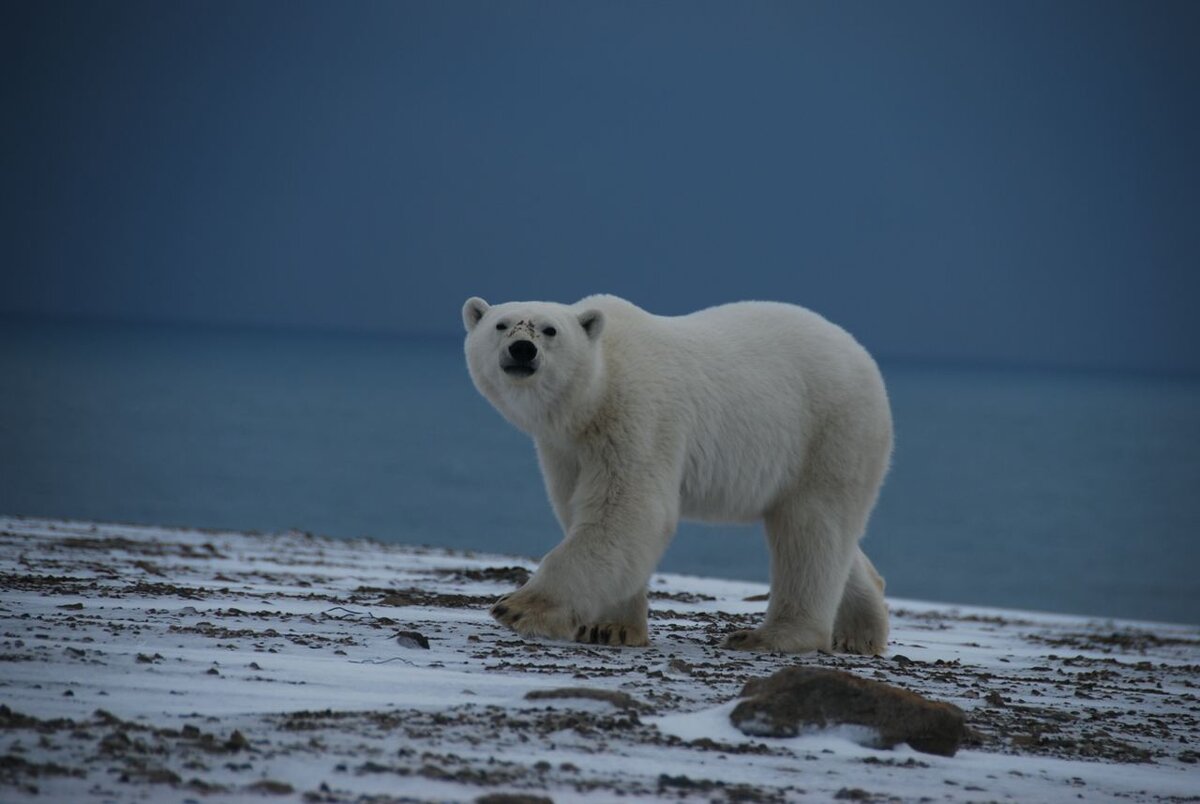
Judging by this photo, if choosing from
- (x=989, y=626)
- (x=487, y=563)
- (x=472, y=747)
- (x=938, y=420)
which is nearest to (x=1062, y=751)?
(x=472, y=747)

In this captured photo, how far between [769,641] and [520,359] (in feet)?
5.53

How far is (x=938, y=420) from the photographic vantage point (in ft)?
285

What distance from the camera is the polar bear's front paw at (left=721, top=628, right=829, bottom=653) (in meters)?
6.25

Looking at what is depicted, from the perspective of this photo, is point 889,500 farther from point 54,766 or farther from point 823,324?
point 54,766

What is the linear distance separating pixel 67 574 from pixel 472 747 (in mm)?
3766

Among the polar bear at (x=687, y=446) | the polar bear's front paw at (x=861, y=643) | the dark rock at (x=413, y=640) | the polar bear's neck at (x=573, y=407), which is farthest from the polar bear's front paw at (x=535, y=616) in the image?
the polar bear's front paw at (x=861, y=643)

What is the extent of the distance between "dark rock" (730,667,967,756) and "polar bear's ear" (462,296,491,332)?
2.64m

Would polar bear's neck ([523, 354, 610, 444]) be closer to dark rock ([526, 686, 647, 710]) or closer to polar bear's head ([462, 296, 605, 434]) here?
polar bear's head ([462, 296, 605, 434])

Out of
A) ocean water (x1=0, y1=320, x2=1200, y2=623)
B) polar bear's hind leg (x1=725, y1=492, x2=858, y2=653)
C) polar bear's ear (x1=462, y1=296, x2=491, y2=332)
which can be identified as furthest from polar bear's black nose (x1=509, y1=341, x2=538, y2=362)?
ocean water (x1=0, y1=320, x2=1200, y2=623)

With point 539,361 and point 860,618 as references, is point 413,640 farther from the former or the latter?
point 860,618

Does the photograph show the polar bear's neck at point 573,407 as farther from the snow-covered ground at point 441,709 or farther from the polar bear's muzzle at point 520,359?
the snow-covered ground at point 441,709

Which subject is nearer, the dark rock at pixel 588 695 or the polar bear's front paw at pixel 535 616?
the dark rock at pixel 588 695

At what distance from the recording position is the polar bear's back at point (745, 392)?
246 inches

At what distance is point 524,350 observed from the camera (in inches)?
230
